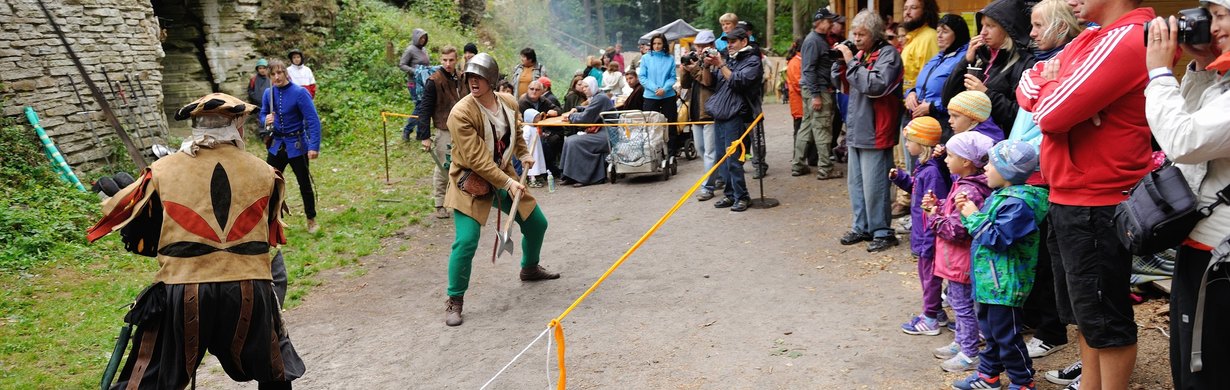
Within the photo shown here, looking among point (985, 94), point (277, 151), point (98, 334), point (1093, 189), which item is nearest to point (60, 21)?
point (277, 151)

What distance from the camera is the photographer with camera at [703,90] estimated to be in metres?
9.37

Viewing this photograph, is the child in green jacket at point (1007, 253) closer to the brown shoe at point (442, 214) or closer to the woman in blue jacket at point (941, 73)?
the woman in blue jacket at point (941, 73)

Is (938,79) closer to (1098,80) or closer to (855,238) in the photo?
(855,238)

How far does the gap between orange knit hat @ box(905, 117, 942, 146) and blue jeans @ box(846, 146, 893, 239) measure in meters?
1.77

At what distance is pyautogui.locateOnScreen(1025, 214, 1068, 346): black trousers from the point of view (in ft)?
14.1

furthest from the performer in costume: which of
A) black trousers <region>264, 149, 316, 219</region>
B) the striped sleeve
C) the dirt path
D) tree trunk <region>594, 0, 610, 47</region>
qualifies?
tree trunk <region>594, 0, 610, 47</region>

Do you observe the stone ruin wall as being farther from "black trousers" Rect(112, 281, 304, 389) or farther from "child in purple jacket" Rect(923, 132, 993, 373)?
"child in purple jacket" Rect(923, 132, 993, 373)

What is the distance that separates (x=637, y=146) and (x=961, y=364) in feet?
23.6

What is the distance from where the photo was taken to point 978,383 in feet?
13.9

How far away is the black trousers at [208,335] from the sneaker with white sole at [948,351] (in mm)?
3214

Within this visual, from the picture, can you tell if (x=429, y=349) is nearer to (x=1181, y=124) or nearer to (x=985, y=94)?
(x=985, y=94)

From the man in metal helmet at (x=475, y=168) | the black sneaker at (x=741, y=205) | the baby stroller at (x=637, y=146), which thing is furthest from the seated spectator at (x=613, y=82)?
the man in metal helmet at (x=475, y=168)

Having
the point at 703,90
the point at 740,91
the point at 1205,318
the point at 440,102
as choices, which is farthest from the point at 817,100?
the point at 1205,318

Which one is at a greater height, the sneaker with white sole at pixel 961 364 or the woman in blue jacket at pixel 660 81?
the woman in blue jacket at pixel 660 81
